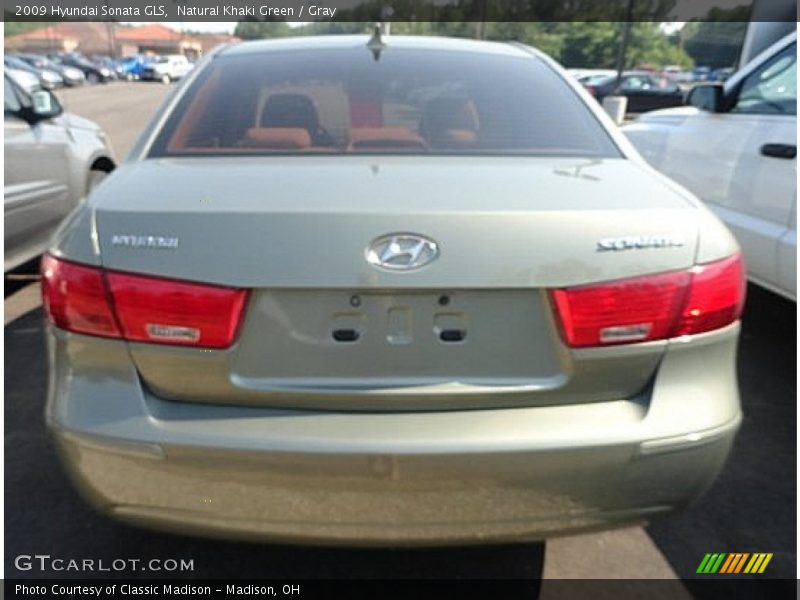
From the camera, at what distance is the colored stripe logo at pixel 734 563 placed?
239 centimetres

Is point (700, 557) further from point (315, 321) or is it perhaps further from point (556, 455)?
point (315, 321)

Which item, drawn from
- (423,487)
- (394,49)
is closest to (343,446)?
(423,487)

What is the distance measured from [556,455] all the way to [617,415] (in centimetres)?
20

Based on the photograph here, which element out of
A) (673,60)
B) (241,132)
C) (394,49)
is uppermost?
(394,49)

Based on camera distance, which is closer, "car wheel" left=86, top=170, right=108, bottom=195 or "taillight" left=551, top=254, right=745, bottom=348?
"taillight" left=551, top=254, right=745, bottom=348

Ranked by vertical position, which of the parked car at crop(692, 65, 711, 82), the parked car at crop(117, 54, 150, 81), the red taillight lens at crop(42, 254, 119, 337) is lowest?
the parked car at crop(117, 54, 150, 81)

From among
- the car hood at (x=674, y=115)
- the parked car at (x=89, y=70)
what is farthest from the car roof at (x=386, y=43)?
the parked car at (x=89, y=70)

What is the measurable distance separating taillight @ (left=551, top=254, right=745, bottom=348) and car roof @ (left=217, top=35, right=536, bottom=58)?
1.57m

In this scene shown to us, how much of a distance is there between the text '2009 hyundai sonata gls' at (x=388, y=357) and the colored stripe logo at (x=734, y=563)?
0.74 m

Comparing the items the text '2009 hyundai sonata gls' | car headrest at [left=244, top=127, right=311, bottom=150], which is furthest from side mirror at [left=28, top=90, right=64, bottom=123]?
the text '2009 hyundai sonata gls'

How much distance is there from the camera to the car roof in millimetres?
2902

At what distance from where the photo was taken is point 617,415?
1.73m

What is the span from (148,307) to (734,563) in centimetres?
214

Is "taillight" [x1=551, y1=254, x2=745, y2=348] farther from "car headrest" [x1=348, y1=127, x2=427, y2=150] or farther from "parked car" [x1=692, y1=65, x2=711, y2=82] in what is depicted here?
"parked car" [x1=692, y1=65, x2=711, y2=82]
